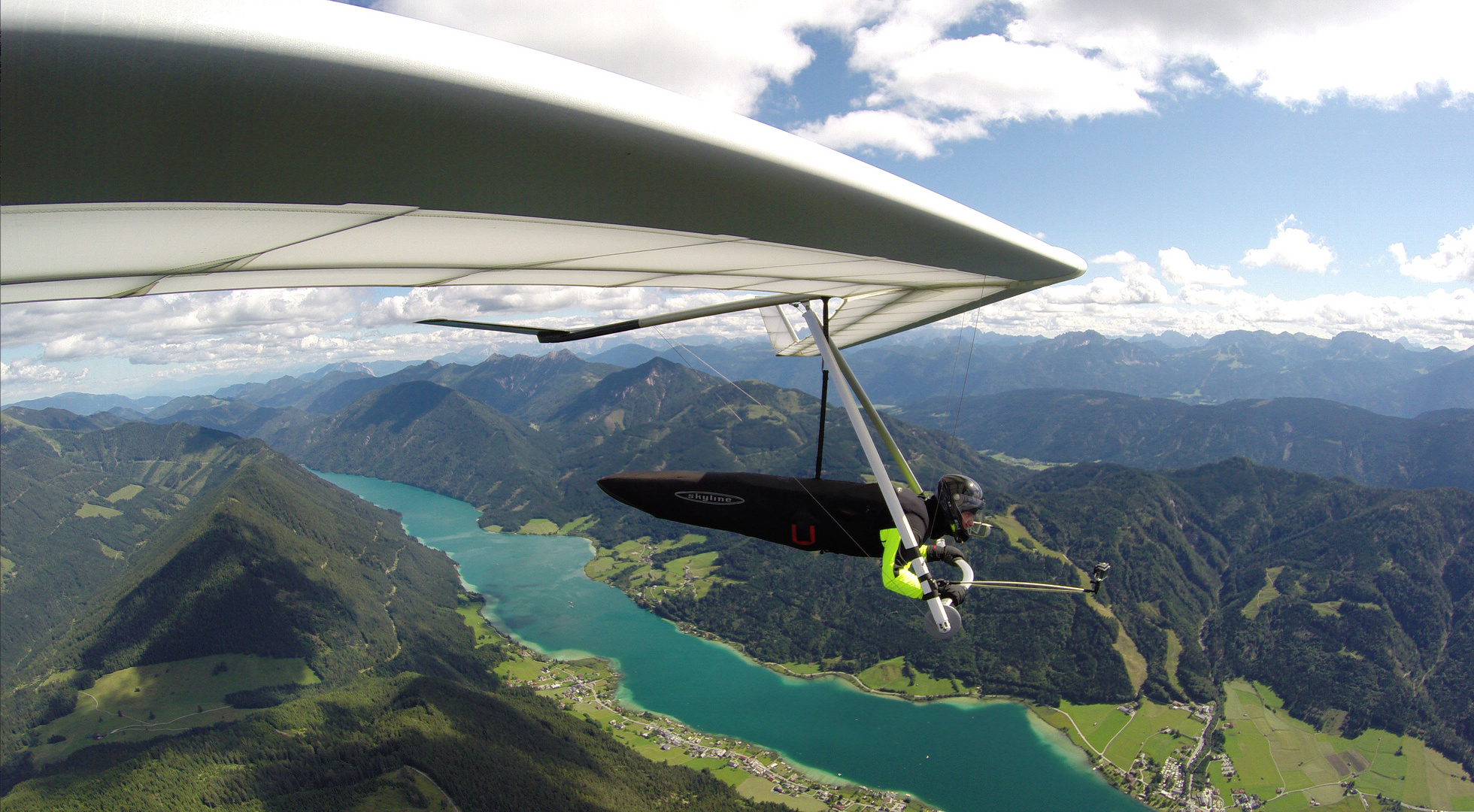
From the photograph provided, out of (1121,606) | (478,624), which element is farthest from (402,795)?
(1121,606)

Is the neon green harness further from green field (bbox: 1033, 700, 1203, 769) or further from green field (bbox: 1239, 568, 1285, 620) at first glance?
green field (bbox: 1239, 568, 1285, 620)

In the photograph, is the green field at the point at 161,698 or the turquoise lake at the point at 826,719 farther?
the green field at the point at 161,698

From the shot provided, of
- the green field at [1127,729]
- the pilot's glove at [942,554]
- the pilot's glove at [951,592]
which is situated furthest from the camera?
the green field at [1127,729]

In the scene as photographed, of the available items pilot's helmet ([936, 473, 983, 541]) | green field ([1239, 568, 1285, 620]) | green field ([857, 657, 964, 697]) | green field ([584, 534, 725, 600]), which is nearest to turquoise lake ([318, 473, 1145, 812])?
green field ([857, 657, 964, 697])

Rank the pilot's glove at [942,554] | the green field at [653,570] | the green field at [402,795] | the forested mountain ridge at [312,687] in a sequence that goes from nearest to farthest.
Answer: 1. the pilot's glove at [942,554]
2. the green field at [402,795]
3. the forested mountain ridge at [312,687]
4. the green field at [653,570]

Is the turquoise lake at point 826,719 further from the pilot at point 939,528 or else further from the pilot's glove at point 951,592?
the pilot's glove at point 951,592

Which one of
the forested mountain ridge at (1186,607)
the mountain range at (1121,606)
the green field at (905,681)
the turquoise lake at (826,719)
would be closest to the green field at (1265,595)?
the mountain range at (1121,606)

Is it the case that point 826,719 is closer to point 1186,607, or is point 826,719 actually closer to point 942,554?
point 942,554
